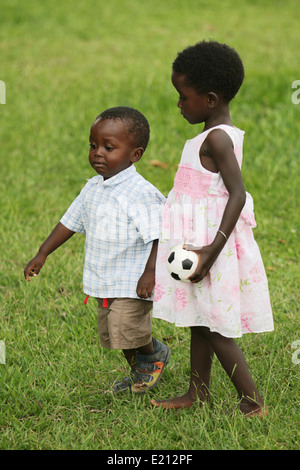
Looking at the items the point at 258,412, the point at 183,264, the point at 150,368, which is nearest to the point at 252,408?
the point at 258,412

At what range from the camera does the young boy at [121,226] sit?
2961 mm

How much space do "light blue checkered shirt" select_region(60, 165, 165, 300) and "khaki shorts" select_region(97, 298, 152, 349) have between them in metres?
0.06

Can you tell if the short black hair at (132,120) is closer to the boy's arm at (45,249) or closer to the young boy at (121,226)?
the young boy at (121,226)

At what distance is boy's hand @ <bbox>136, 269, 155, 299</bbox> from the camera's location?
2949mm

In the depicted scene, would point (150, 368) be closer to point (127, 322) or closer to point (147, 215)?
point (127, 322)

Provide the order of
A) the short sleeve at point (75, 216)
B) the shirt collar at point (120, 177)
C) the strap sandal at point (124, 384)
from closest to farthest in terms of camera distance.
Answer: the shirt collar at point (120, 177), the short sleeve at point (75, 216), the strap sandal at point (124, 384)

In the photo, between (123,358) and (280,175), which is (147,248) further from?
(280,175)

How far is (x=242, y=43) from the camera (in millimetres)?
9680

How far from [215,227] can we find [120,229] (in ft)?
1.57

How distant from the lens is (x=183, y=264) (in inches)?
103

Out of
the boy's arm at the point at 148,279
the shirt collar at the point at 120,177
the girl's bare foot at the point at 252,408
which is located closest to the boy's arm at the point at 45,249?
the shirt collar at the point at 120,177

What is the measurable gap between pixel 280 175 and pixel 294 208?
0.56 m

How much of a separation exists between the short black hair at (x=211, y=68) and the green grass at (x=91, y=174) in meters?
1.42

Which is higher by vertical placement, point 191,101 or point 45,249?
point 191,101
